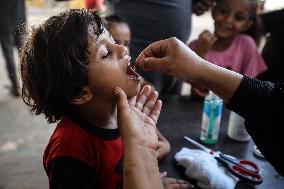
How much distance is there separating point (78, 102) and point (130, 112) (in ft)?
0.63

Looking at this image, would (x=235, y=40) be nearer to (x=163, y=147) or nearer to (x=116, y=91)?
(x=163, y=147)

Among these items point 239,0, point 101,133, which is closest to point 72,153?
point 101,133

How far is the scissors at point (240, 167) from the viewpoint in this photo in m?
1.07

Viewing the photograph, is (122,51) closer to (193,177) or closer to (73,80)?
(73,80)

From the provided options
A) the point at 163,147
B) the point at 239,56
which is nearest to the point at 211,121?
the point at 163,147

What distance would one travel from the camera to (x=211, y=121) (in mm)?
1298

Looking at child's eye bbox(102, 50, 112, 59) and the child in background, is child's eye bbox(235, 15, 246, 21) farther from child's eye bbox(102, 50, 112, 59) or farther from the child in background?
child's eye bbox(102, 50, 112, 59)

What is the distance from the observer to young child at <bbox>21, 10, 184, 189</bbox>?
0.97 meters

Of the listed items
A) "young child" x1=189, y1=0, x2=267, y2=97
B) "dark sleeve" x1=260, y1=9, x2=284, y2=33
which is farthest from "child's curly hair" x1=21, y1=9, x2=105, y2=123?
"dark sleeve" x1=260, y1=9, x2=284, y2=33

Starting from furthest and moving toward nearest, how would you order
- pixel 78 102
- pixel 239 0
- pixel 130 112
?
pixel 239 0
pixel 78 102
pixel 130 112

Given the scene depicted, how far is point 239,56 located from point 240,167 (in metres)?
1.09

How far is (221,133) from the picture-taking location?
138 centimetres

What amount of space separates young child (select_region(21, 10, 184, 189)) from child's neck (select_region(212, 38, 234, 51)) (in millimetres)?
1077

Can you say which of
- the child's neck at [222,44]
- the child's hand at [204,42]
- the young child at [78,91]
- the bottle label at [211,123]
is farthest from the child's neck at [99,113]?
the child's neck at [222,44]
